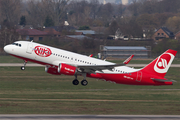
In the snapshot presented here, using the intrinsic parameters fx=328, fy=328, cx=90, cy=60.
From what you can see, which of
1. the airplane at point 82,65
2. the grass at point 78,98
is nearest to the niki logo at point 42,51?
the airplane at point 82,65

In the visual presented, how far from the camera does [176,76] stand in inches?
3393

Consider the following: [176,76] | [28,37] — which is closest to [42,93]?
[176,76]

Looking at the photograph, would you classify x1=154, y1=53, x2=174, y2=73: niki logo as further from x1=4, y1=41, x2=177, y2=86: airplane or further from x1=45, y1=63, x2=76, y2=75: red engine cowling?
x1=45, y1=63, x2=76, y2=75: red engine cowling

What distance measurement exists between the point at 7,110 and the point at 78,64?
13418 millimetres

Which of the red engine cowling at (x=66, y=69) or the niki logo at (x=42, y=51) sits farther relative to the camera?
the niki logo at (x=42, y=51)

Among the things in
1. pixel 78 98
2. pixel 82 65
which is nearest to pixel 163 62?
pixel 82 65

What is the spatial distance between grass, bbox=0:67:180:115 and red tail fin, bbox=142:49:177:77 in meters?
4.77

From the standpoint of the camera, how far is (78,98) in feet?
185

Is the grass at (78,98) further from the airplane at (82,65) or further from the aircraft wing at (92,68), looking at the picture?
the aircraft wing at (92,68)

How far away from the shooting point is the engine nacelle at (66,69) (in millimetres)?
50856

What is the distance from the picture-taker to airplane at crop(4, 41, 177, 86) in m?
51.3

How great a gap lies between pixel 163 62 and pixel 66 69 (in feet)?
55.2

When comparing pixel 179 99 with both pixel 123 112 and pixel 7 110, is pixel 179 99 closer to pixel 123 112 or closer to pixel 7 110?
pixel 123 112

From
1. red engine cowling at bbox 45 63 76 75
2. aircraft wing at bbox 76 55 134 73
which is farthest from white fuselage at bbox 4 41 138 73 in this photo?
aircraft wing at bbox 76 55 134 73
